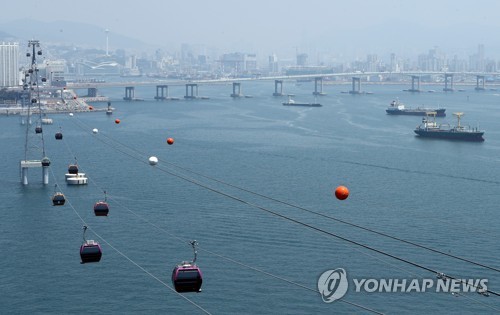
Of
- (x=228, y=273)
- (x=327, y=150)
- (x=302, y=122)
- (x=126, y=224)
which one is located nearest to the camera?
Answer: (x=228, y=273)

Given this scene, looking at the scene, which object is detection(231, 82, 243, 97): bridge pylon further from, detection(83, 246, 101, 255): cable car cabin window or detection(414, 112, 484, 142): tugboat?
detection(83, 246, 101, 255): cable car cabin window

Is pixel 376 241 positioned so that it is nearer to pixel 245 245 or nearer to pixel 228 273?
pixel 245 245

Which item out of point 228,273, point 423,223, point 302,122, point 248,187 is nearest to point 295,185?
point 248,187

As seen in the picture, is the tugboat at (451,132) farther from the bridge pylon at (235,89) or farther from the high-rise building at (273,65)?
the high-rise building at (273,65)
